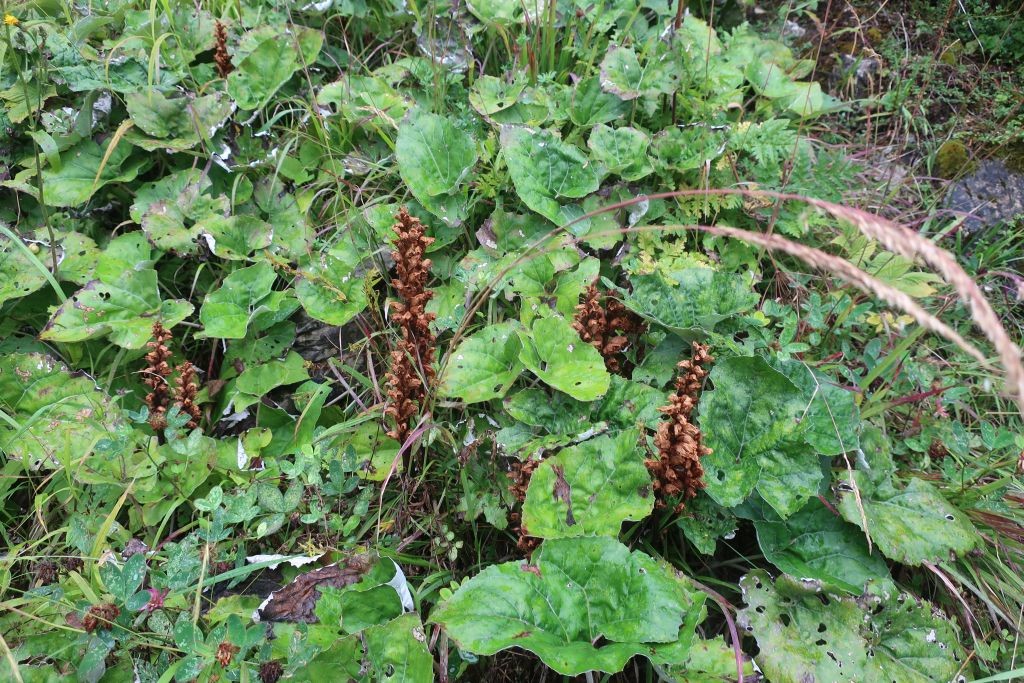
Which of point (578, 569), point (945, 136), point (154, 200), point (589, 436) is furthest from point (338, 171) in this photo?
point (945, 136)

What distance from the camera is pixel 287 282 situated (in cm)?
263

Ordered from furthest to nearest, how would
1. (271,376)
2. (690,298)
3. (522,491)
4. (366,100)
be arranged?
(366,100) < (271,376) < (690,298) < (522,491)

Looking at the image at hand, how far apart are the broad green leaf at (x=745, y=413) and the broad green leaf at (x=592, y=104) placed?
1304 mm

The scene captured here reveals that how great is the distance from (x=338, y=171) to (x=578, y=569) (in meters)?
1.98

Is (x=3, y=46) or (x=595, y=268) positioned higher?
(x=3, y=46)

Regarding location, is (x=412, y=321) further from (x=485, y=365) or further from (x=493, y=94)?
(x=493, y=94)

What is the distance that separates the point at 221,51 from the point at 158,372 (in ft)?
5.28

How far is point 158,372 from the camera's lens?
2230 mm

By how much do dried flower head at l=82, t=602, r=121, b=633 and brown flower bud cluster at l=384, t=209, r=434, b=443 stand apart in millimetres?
845

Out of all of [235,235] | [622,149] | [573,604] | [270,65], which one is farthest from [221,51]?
[573,604]

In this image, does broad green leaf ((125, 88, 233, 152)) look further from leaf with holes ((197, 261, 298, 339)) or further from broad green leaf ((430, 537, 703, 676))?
broad green leaf ((430, 537, 703, 676))

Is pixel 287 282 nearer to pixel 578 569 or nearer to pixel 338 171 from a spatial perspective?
pixel 338 171

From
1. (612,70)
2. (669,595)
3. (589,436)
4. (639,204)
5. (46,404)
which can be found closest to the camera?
(669,595)

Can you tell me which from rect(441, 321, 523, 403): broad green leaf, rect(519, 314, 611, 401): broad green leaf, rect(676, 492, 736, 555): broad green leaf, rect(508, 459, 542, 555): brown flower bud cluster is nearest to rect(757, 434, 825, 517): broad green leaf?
rect(676, 492, 736, 555): broad green leaf
